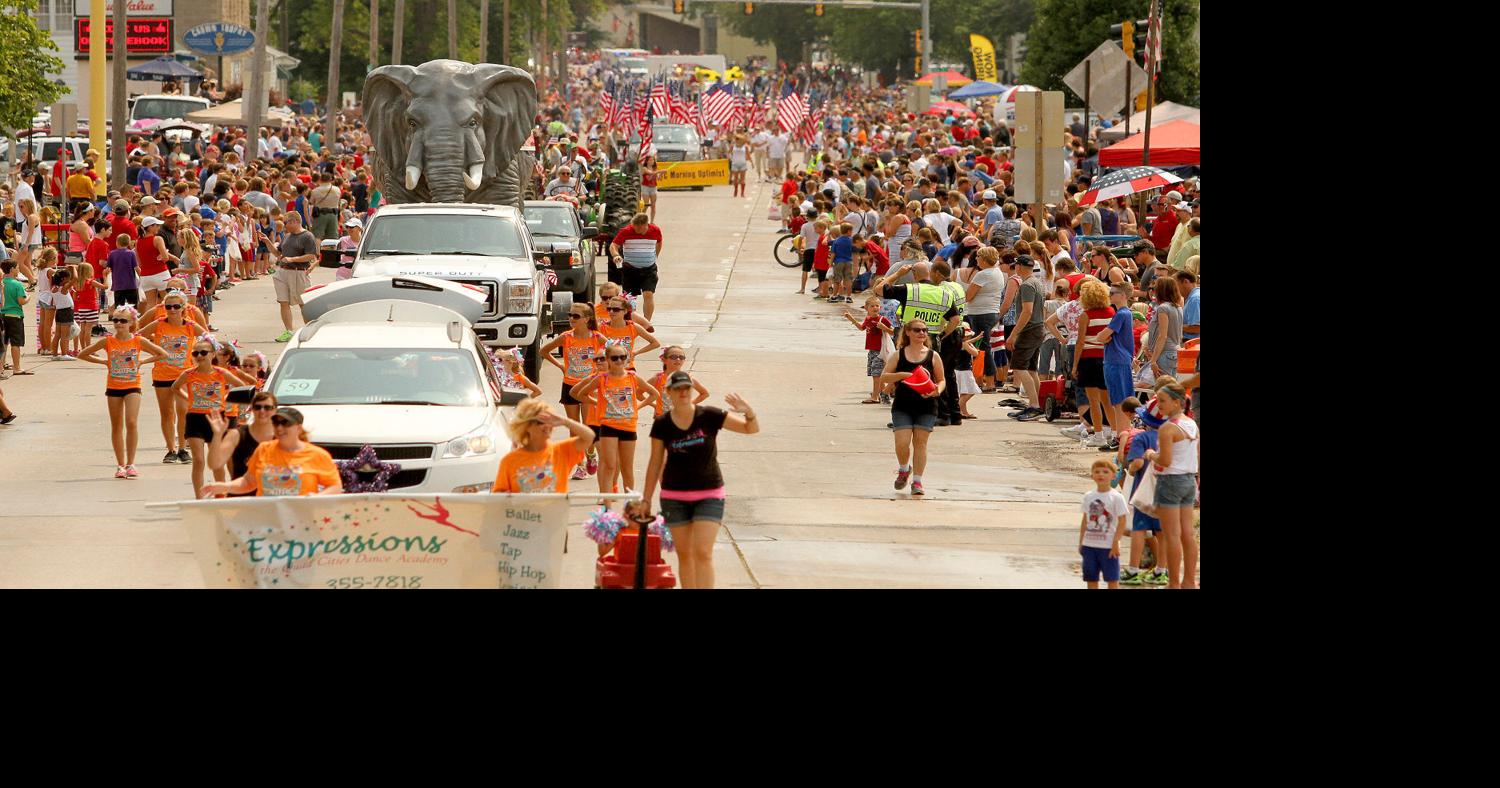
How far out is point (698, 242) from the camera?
42.9 m

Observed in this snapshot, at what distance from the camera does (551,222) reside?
29.1m

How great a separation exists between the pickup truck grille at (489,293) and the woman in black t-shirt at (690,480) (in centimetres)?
914

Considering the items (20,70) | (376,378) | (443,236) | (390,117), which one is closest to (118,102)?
(20,70)

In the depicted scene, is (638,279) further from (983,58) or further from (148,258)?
(983,58)

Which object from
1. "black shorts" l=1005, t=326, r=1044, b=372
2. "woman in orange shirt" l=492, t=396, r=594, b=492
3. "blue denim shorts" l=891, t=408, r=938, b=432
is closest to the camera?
"woman in orange shirt" l=492, t=396, r=594, b=492

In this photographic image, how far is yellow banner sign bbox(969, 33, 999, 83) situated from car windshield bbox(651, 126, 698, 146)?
23.6 m

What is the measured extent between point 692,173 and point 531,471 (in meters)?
46.0

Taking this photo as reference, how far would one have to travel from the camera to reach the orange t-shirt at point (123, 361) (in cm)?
1692

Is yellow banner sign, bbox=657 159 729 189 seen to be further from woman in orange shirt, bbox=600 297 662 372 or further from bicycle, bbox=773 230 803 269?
woman in orange shirt, bbox=600 297 662 372

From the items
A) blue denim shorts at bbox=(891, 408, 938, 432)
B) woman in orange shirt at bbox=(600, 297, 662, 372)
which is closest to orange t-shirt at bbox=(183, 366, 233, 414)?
woman in orange shirt at bbox=(600, 297, 662, 372)

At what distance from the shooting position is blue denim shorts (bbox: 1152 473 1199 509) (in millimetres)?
12914

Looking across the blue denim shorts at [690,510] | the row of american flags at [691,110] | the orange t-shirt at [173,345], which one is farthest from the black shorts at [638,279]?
the row of american flags at [691,110]

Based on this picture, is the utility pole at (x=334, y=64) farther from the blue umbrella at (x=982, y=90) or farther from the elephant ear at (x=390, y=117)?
the elephant ear at (x=390, y=117)

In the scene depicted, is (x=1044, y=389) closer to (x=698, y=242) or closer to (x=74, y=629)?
(x=74, y=629)
